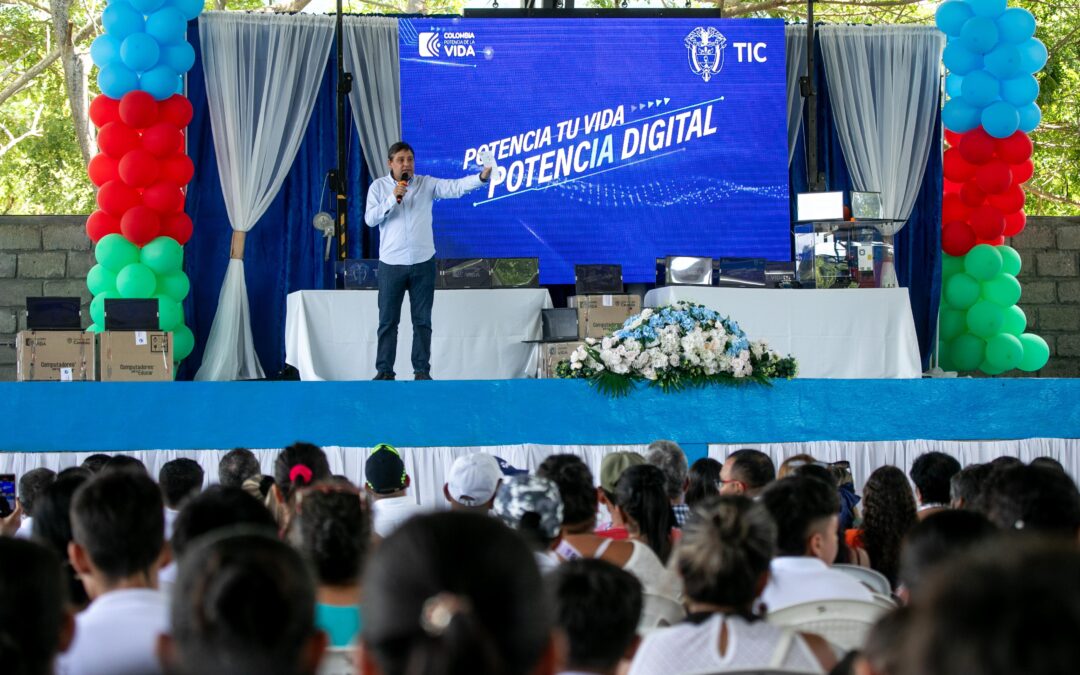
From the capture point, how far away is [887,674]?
1.47 m

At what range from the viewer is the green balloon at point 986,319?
10391 mm

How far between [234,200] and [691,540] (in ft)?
28.4

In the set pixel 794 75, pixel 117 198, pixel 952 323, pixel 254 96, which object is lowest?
pixel 952 323

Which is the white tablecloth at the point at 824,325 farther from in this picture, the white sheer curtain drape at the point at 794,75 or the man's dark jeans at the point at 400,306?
the white sheer curtain drape at the point at 794,75

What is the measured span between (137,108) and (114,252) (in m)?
1.01

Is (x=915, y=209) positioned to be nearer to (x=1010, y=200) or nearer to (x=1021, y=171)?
(x=1010, y=200)

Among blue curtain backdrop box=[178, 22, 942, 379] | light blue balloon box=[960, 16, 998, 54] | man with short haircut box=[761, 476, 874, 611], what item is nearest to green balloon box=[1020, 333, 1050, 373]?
blue curtain backdrop box=[178, 22, 942, 379]

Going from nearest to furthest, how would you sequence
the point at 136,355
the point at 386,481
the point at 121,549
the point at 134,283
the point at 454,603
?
1. the point at 454,603
2. the point at 121,549
3. the point at 386,481
4. the point at 136,355
5. the point at 134,283

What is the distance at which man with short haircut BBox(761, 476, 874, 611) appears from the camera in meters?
2.76

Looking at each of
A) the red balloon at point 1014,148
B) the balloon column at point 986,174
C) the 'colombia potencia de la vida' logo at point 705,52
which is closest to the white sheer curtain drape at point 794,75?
the 'colombia potencia de la vida' logo at point 705,52

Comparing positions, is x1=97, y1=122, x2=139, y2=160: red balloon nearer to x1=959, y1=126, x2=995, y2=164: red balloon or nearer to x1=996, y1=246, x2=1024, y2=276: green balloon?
x1=959, y1=126, x2=995, y2=164: red balloon

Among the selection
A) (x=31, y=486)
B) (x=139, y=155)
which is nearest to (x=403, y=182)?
(x=139, y=155)

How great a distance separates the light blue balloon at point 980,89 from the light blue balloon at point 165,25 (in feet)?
19.2

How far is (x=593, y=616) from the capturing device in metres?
2.09
